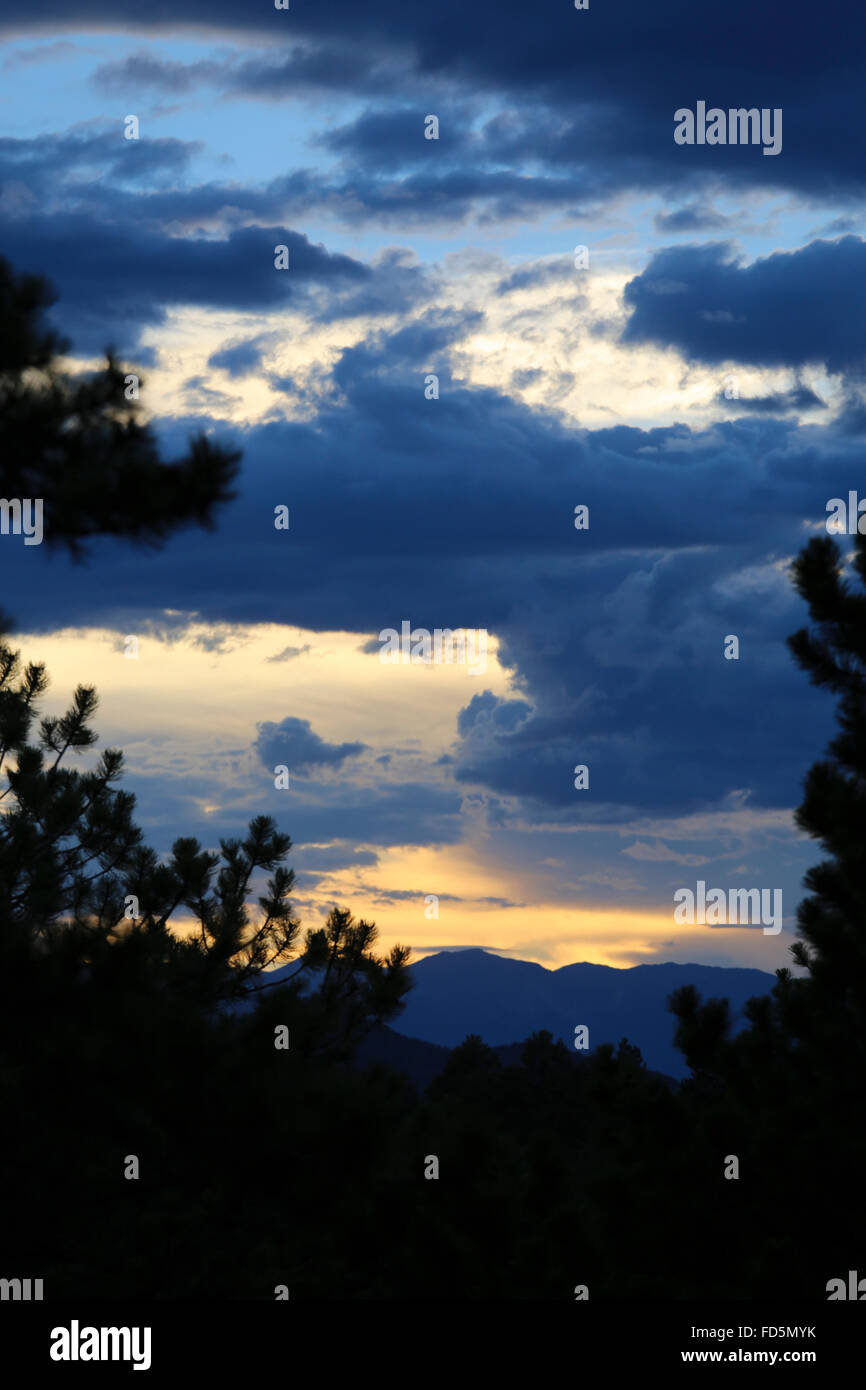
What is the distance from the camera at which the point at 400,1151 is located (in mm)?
8805

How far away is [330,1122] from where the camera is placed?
8.08 meters

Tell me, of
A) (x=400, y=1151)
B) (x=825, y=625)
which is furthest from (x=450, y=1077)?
(x=400, y=1151)

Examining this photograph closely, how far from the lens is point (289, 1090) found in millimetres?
8227

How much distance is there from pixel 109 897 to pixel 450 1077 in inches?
1557

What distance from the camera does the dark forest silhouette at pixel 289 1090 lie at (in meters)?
7.58

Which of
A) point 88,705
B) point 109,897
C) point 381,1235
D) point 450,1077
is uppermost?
point 88,705

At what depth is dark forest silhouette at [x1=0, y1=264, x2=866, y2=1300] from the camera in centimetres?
758
